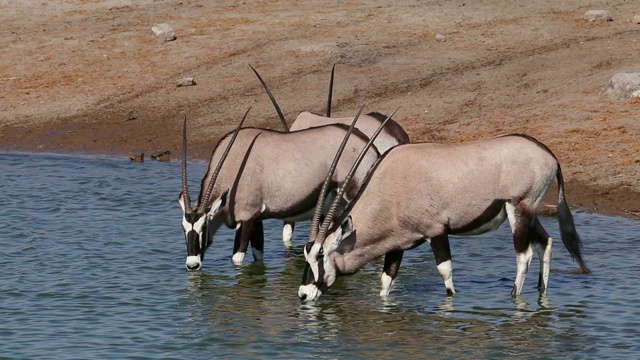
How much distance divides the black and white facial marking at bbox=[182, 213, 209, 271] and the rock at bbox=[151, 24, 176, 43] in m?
13.1

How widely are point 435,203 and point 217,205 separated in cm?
246

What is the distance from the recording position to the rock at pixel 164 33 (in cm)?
2508

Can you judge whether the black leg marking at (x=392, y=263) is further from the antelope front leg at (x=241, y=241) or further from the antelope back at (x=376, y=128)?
the antelope back at (x=376, y=128)

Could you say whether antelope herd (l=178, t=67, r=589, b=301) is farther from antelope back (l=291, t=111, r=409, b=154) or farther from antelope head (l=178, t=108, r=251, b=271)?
antelope back (l=291, t=111, r=409, b=154)

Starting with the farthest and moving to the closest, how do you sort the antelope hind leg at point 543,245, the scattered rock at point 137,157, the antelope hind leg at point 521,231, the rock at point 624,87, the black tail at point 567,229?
the scattered rock at point 137,157, the rock at point 624,87, the black tail at point 567,229, the antelope hind leg at point 543,245, the antelope hind leg at point 521,231

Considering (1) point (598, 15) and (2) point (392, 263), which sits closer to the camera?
(2) point (392, 263)

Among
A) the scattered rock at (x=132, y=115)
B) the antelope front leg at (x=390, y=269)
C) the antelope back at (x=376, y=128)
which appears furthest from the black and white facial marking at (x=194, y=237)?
the scattered rock at (x=132, y=115)

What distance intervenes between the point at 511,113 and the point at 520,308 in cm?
885

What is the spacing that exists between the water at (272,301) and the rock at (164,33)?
945 centimetres

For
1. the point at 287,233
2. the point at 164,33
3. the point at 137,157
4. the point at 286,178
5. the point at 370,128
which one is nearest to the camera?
the point at 286,178

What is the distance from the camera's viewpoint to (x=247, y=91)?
2255 centimetres

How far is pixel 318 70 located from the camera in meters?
23.2

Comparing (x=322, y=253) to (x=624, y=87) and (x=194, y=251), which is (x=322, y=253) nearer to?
(x=194, y=251)

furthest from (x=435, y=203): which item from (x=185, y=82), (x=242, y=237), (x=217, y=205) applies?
(x=185, y=82)
